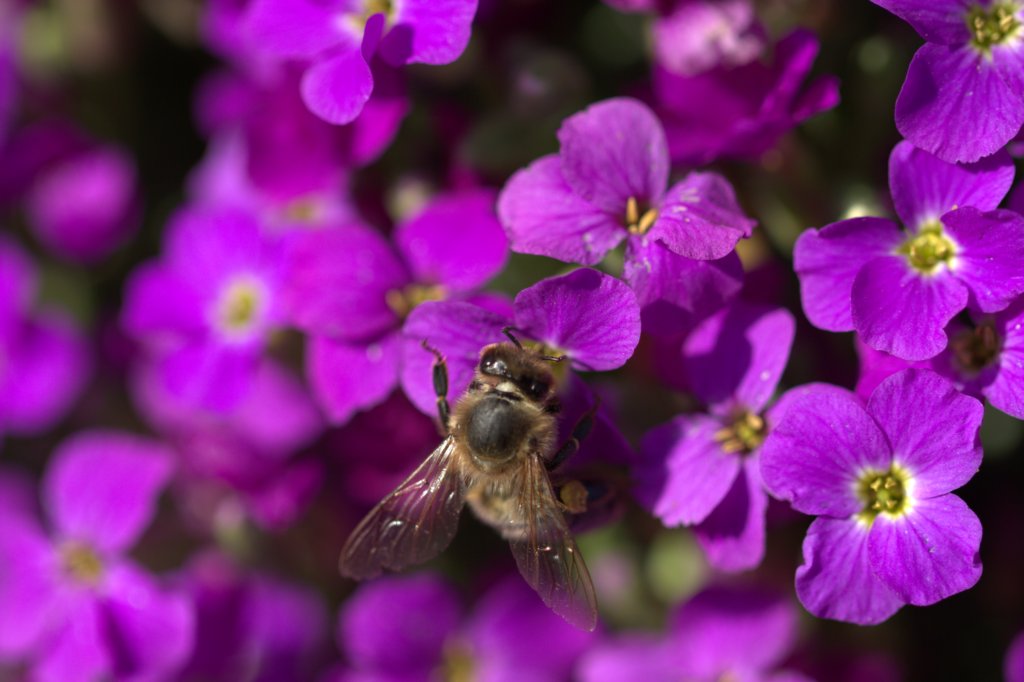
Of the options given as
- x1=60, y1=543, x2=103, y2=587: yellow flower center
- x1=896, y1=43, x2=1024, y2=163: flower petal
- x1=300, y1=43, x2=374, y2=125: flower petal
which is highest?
x1=896, y1=43, x2=1024, y2=163: flower petal

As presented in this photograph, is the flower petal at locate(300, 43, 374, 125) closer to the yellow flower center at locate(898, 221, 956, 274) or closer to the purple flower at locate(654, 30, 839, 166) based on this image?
the purple flower at locate(654, 30, 839, 166)

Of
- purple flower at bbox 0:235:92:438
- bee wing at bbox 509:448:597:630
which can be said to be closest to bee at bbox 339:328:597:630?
bee wing at bbox 509:448:597:630

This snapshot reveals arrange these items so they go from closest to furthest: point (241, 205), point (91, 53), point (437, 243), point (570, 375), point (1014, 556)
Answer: point (570, 375), point (437, 243), point (1014, 556), point (241, 205), point (91, 53)

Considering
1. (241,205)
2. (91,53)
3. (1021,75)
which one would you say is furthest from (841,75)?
(91,53)

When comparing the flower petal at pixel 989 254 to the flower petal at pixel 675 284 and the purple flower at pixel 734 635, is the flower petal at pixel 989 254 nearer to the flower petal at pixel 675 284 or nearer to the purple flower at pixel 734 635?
the flower petal at pixel 675 284

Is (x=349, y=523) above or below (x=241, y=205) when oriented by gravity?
below

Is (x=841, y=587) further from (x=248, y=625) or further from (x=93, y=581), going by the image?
(x=93, y=581)

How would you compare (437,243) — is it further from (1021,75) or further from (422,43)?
(1021,75)
